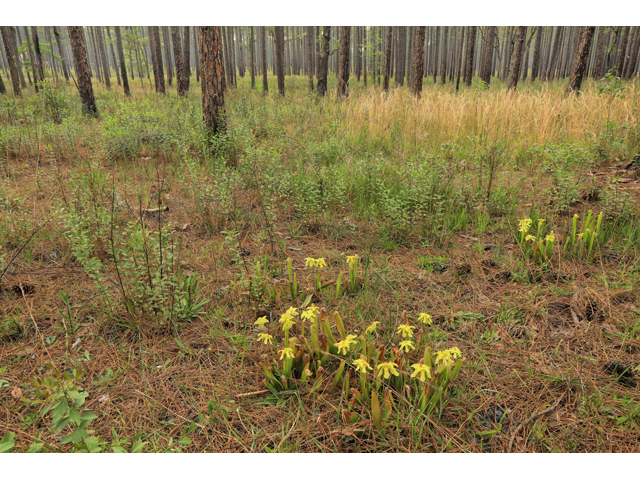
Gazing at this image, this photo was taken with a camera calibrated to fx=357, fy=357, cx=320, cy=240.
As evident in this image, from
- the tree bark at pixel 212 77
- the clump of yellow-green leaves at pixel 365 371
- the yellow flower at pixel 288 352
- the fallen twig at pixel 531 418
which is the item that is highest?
the tree bark at pixel 212 77

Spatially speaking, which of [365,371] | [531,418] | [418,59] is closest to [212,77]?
[365,371]

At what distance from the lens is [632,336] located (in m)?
1.99

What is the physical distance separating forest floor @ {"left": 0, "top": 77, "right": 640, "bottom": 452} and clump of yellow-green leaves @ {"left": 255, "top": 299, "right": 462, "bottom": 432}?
5 centimetres

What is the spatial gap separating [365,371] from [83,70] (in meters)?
10.4

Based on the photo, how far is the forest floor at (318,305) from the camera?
1536 millimetres

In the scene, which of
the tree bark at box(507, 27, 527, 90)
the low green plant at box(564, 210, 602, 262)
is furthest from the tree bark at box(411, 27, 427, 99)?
the low green plant at box(564, 210, 602, 262)

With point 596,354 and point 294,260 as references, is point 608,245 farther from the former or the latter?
point 294,260

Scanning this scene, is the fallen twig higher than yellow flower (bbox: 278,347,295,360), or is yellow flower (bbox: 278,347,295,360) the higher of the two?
yellow flower (bbox: 278,347,295,360)

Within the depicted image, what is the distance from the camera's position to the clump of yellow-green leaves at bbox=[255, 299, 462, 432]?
1.53 meters

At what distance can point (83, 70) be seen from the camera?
8656 millimetres

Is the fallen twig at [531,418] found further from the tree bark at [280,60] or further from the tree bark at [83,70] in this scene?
the tree bark at [280,60]

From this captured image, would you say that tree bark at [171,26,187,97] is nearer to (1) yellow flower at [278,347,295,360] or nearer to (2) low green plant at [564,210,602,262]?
(2) low green plant at [564,210,602,262]

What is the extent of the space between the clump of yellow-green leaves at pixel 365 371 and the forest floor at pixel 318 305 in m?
0.05

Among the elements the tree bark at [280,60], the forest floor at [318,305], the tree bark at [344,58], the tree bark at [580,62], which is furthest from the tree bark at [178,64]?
the tree bark at [580,62]
